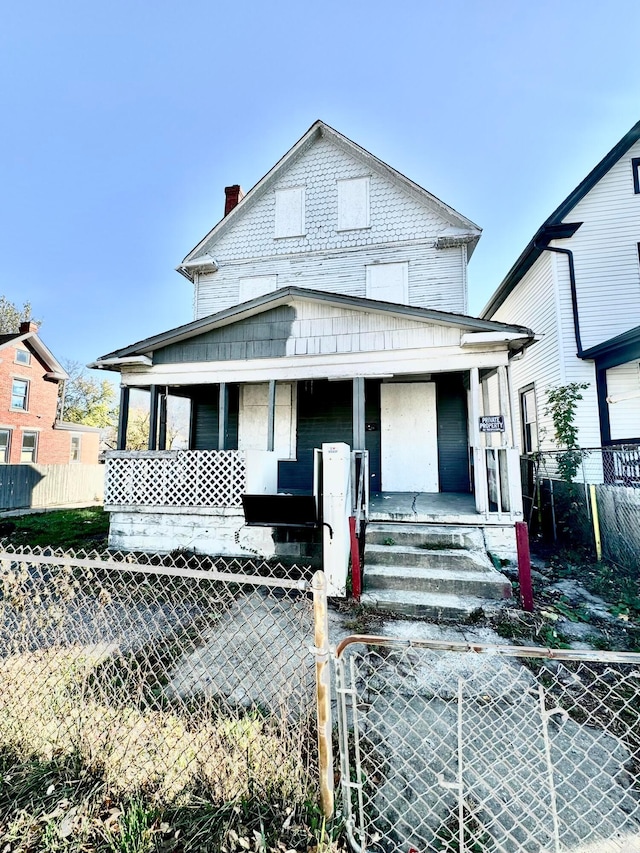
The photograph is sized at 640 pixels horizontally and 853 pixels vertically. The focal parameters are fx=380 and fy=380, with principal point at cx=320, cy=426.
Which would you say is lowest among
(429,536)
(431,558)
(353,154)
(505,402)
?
(431,558)

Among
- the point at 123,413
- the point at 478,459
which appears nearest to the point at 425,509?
the point at 478,459

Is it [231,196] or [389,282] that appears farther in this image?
[231,196]

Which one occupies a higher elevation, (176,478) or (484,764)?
(176,478)

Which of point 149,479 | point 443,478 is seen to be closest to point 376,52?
point 443,478

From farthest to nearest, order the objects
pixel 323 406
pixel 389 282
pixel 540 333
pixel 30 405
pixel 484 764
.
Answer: pixel 30 405, pixel 540 333, pixel 389 282, pixel 323 406, pixel 484 764

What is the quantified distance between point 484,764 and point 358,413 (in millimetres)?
5638

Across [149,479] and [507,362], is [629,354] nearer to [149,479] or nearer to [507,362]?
[507,362]

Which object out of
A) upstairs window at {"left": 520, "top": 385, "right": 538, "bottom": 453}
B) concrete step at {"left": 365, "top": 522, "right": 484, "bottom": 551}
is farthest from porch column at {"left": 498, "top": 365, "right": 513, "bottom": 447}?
upstairs window at {"left": 520, "top": 385, "right": 538, "bottom": 453}

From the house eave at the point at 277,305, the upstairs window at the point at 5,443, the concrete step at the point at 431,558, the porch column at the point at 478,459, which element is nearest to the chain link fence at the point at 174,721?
the concrete step at the point at 431,558

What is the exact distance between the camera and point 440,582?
16.7 ft

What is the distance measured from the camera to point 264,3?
1087 centimetres

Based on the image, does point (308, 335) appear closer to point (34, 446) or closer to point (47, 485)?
point (47, 485)

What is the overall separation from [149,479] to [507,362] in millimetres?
7274

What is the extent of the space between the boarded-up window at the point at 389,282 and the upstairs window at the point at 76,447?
22.7 m
